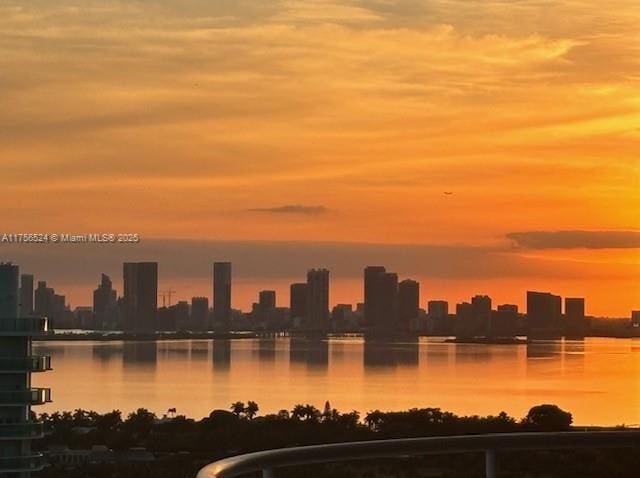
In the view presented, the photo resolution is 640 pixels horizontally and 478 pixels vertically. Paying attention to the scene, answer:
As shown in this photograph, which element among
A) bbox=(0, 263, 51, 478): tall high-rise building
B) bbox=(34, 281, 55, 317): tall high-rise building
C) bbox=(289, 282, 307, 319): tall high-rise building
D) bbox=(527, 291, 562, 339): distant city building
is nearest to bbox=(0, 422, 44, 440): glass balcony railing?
bbox=(0, 263, 51, 478): tall high-rise building

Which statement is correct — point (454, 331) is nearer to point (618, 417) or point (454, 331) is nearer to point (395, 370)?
point (395, 370)

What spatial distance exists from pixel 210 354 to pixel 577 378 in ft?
76.4

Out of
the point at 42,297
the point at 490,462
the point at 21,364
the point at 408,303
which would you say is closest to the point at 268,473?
the point at 490,462

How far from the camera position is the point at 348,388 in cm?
4150

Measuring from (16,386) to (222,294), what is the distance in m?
44.2

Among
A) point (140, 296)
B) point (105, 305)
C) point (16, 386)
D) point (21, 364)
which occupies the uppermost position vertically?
point (140, 296)

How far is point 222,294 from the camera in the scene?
63.4 meters

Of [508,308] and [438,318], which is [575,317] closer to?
[508,308]

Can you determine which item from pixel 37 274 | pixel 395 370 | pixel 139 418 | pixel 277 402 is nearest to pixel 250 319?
pixel 395 370

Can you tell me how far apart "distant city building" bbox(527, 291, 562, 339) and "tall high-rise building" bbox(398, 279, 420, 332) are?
5.07m

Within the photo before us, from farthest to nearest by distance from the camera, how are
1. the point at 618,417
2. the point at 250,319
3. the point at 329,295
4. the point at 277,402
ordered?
1. the point at 250,319
2. the point at 329,295
3. the point at 277,402
4. the point at 618,417

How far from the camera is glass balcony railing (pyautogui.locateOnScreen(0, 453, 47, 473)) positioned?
57.3 ft

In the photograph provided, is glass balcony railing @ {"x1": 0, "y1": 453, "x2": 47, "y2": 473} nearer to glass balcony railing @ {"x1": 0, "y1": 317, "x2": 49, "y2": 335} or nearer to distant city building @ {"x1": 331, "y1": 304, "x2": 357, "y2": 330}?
glass balcony railing @ {"x1": 0, "y1": 317, "x2": 49, "y2": 335}

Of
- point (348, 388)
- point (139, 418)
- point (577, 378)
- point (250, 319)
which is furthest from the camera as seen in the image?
point (250, 319)
